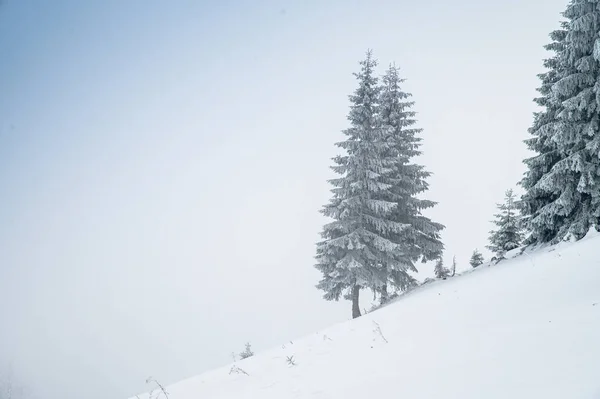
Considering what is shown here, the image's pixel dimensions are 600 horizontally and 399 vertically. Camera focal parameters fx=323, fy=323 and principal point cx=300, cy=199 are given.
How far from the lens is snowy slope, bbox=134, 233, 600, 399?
287 centimetres

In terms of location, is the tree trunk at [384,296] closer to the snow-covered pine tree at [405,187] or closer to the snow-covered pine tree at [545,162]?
the snow-covered pine tree at [405,187]

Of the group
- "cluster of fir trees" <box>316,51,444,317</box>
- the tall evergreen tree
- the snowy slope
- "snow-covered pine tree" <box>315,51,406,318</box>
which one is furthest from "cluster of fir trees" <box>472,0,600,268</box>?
the snowy slope

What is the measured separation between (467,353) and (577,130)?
14.0 m

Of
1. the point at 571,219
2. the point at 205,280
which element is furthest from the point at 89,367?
the point at 571,219

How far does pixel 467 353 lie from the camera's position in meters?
3.88

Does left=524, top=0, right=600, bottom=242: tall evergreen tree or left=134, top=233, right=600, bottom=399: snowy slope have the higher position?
left=524, top=0, right=600, bottom=242: tall evergreen tree

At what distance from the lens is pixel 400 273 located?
1850 centimetres

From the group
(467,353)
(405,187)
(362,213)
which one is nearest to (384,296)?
(362,213)

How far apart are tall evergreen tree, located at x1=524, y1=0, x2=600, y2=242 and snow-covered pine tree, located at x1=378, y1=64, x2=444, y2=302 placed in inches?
242

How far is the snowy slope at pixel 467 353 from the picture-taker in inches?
113

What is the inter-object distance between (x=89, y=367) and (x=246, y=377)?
12659 cm

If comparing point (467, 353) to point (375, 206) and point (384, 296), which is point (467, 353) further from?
point (384, 296)

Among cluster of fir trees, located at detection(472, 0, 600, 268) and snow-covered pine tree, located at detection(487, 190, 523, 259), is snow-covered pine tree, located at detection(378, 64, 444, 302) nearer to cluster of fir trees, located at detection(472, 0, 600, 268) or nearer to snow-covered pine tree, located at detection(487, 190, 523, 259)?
cluster of fir trees, located at detection(472, 0, 600, 268)

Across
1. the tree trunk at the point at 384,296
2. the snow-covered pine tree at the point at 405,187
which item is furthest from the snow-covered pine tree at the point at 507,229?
the tree trunk at the point at 384,296
